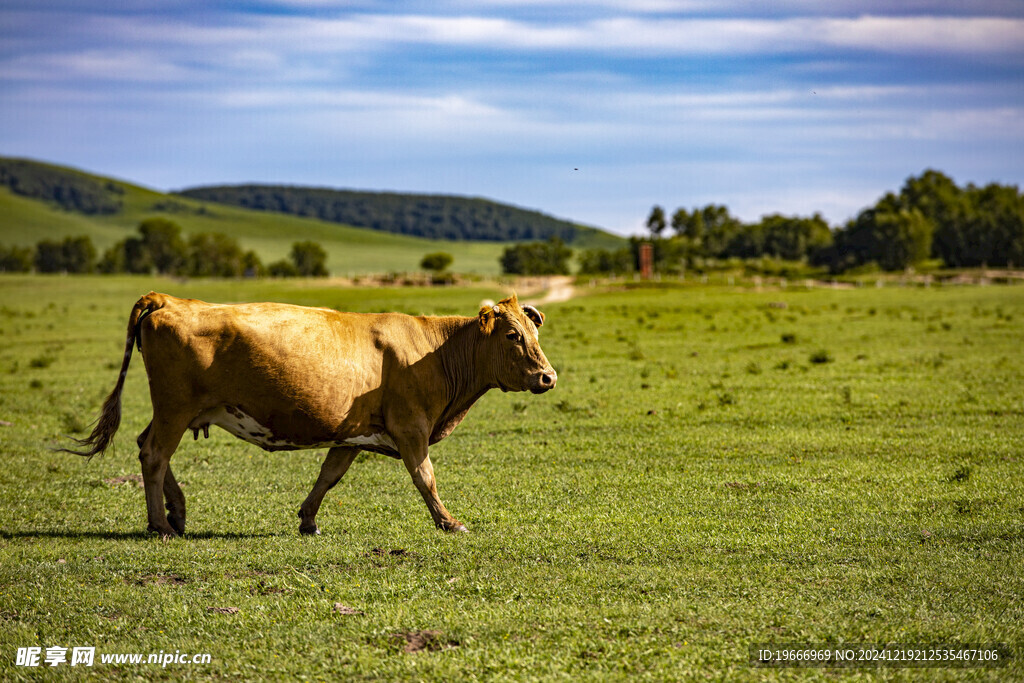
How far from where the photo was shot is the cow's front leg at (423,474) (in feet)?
34.0

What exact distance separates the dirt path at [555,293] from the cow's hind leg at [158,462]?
55.0 metres

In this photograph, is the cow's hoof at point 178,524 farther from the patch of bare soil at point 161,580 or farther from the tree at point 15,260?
the tree at point 15,260

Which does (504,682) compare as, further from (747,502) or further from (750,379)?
(750,379)

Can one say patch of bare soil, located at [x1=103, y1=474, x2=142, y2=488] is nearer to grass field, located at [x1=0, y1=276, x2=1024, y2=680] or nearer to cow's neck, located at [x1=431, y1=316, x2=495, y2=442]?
grass field, located at [x1=0, y1=276, x2=1024, y2=680]

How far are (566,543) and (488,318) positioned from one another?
8.97 ft

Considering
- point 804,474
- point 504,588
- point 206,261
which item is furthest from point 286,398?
point 206,261

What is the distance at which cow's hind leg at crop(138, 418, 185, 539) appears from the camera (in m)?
10.1

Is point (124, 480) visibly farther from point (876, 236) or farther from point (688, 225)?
point (688, 225)

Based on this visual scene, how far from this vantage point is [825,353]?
28.4m

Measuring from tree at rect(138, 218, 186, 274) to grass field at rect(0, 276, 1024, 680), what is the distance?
16280 cm

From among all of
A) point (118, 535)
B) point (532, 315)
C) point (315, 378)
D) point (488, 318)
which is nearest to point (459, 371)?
point (488, 318)

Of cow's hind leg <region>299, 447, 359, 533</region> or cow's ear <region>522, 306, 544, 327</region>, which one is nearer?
cow's hind leg <region>299, 447, 359, 533</region>

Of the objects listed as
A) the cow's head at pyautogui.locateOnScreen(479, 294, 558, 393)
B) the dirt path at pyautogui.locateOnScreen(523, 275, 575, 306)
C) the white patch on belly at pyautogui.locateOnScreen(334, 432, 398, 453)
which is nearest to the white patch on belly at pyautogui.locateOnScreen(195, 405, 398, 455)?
the white patch on belly at pyautogui.locateOnScreen(334, 432, 398, 453)

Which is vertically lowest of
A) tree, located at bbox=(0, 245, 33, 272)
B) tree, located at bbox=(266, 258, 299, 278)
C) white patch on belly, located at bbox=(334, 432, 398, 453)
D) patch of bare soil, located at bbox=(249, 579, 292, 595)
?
patch of bare soil, located at bbox=(249, 579, 292, 595)
